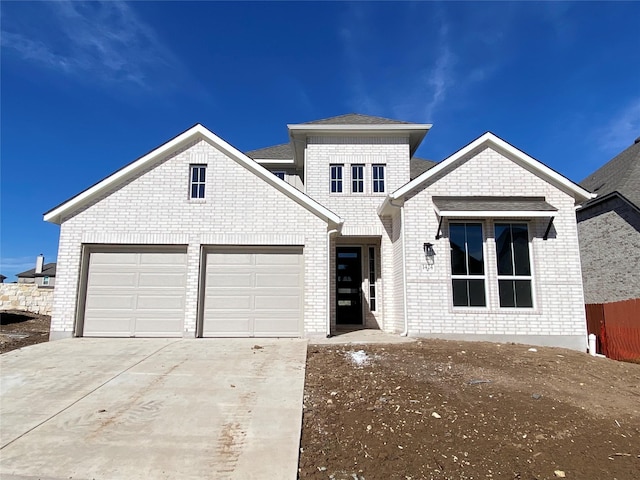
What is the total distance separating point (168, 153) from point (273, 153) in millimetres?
6241

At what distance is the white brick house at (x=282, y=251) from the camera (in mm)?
10383

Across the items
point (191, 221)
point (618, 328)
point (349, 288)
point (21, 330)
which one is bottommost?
point (21, 330)

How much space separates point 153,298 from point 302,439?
7.12m

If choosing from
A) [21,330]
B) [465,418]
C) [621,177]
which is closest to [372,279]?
[465,418]

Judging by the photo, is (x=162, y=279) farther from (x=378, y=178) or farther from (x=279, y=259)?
(x=378, y=178)

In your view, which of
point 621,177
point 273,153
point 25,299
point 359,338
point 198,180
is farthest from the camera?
point 25,299

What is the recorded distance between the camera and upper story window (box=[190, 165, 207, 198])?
11.1 metres

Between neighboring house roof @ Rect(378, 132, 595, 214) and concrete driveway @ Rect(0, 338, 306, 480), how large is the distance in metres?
5.19

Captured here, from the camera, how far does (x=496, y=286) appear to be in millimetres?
10508

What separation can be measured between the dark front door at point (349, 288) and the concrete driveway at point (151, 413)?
4.47 metres

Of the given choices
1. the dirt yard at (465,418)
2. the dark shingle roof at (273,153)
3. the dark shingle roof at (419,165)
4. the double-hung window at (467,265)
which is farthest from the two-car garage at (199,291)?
the dark shingle roof at (419,165)

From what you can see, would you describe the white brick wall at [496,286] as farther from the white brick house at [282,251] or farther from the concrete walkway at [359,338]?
the concrete walkway at [359,338]

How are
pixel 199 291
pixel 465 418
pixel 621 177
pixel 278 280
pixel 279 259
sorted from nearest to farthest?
1. pixel 465 418
2. pixel 199 291
3. pixel 278 280
4. pixel 279 259
5. pixel 621 177

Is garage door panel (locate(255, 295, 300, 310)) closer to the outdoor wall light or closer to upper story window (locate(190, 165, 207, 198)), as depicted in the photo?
upper story window (locate(190, 165, 207, 198))
